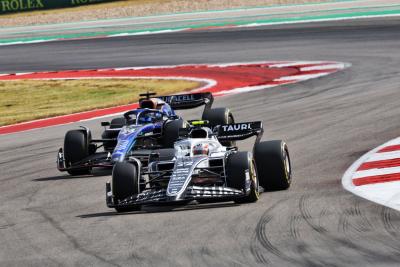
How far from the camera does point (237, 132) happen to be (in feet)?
44.8

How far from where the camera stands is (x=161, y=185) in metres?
12.9

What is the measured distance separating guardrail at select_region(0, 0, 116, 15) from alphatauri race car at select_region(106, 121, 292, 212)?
138ft

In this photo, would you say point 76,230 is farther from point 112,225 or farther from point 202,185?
point 202,185

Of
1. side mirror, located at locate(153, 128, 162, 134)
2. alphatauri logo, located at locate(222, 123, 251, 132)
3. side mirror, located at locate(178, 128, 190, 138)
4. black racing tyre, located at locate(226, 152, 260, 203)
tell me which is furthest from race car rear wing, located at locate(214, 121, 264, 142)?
side mirror, located at locate(153, 128, 162, 134)

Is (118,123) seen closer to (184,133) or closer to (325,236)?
(184,133)

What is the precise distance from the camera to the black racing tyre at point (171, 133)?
15445 millimetres

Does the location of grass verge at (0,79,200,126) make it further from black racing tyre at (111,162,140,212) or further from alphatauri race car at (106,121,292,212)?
black racing tyre at (111,162,140,212)

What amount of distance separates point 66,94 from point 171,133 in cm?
1231

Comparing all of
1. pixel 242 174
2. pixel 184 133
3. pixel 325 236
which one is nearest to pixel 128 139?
pixel 184 133

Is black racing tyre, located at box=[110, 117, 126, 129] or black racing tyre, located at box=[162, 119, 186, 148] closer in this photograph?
black racing tyre, located at box=[162, 119, 186, 148]

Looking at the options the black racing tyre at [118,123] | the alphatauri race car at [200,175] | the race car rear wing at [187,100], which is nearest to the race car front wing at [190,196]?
the alphatauri race car at [200,175]

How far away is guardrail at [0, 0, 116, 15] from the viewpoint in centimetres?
5438

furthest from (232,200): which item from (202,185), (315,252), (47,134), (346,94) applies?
(346,94)

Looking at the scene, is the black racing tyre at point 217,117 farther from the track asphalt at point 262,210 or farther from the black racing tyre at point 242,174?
the black racing tyre at point 242,174
